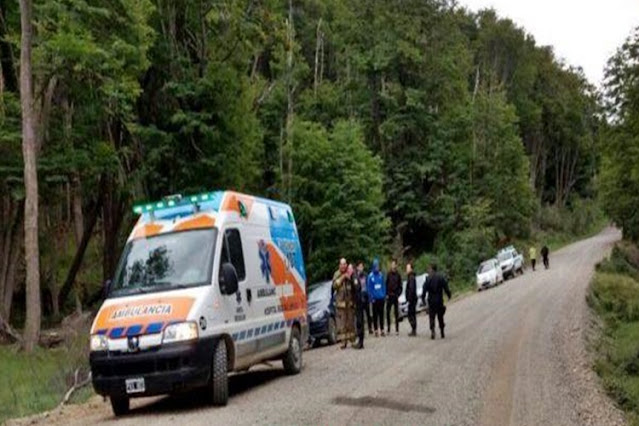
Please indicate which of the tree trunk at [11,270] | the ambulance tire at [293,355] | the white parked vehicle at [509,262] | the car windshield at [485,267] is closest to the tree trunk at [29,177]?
the tree trunk at [11,270]

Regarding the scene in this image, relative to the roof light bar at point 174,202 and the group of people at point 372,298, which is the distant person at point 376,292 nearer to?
the group of people at point 372,298

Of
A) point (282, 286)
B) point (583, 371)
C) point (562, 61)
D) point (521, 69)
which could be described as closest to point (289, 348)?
point (282, 286)

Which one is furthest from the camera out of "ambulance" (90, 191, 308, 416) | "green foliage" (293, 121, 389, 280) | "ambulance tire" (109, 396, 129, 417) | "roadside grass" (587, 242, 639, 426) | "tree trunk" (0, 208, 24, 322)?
"green foliage" (293, 121, 389, 280)

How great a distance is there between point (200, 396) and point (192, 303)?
90.3 inches

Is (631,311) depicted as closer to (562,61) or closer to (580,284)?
(580,284)

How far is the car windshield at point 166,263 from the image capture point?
11680 mm

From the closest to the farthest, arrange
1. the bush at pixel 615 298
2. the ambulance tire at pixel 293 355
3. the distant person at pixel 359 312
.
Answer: the ambulance tire at pixel 293 355 < the distant person at pixel 359 312 < the bush at pixel 615 298

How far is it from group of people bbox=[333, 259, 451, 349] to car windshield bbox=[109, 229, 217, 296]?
748cm

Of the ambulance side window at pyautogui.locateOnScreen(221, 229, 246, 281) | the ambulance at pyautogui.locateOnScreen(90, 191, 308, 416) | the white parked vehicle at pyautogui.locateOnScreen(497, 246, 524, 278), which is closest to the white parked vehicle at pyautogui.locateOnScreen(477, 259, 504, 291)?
the white parked vehicle at pyautogui.locateOnScreen(497, 246, 524, 278)

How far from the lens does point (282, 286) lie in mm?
14602

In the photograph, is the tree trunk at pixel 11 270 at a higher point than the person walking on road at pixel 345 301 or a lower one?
higher

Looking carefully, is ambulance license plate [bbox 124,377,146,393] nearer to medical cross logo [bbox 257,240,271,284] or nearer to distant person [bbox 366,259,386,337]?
medical cross logo [bbox 257,240,271,284]

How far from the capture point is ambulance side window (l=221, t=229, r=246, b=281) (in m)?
12.3

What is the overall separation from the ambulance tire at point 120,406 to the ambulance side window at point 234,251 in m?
2.40
